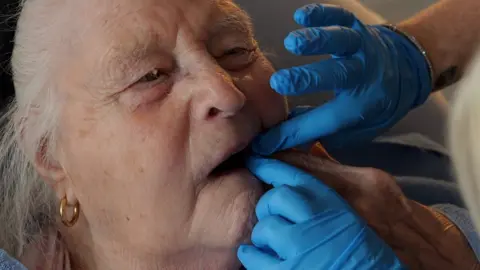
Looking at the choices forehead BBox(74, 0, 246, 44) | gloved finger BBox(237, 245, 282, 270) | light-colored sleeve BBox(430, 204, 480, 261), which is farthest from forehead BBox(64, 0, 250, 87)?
light-colored sleeve BBox(430, 204, 480, 261)

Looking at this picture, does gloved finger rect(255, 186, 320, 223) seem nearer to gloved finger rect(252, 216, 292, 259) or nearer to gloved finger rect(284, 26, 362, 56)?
gloved finger rect(252, 216, 292, 259)

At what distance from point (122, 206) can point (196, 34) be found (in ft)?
1.00

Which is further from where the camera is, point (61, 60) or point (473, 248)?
point (473, 248)

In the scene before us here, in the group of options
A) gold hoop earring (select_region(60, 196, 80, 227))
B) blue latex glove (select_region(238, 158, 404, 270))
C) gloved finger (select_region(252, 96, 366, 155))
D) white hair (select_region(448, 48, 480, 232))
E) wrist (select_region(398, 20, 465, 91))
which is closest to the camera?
white hair (select_region(448, 48, 480, 232))

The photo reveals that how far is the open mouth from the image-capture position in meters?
1.01

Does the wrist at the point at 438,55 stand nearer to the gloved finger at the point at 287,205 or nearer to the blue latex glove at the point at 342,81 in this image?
the blue latex glove at the point at 342,81

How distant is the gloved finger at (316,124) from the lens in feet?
3.26

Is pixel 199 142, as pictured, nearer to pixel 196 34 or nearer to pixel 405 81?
pixel 196 34

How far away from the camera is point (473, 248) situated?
1194 millimetres

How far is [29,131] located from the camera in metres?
1.10

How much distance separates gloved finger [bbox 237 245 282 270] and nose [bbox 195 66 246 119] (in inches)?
8.2

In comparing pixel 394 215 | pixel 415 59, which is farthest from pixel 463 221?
pixel 415 59

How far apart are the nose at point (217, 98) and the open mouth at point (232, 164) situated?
99 mm

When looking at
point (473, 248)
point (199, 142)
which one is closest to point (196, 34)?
point (199, 142)
